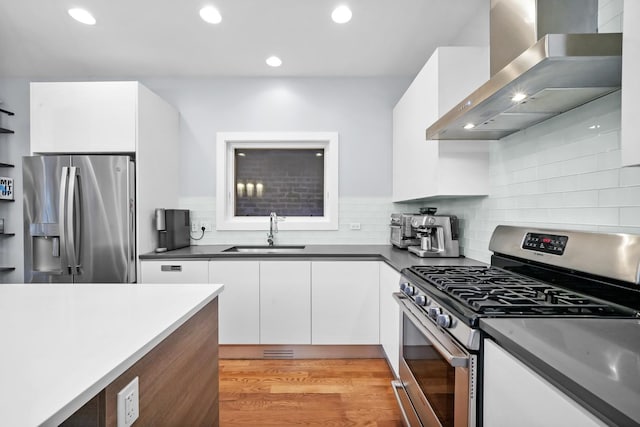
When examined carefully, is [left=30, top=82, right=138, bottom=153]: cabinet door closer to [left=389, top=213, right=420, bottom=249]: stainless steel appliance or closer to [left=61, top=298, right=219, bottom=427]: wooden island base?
[left=61, top=298, right=219, bottom=427]: wooden island base

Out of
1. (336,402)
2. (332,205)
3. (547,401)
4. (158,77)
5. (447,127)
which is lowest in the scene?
(336,402)

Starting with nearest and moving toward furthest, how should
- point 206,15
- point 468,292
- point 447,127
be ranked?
point 468,292, point 447,127, point 206,15

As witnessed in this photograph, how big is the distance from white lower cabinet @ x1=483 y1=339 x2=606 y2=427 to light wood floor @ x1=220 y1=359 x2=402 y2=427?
118 cm

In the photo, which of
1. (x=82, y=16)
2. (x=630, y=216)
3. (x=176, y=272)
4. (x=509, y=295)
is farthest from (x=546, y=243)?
(x=82, y=16)

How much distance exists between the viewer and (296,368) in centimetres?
248

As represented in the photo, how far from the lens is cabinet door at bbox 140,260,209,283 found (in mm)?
2574

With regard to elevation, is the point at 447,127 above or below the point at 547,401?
above

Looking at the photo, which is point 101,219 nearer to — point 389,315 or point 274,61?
point 274,61

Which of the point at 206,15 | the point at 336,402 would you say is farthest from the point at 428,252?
the point at 206,15

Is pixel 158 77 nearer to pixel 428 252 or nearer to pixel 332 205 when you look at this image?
pixel 332 205

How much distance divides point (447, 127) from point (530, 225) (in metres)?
0.69

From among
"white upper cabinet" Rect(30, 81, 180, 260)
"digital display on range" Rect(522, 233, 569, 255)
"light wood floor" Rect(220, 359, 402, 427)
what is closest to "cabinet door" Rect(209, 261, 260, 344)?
"light wood floor" Rect(220, 359, 402, 427)

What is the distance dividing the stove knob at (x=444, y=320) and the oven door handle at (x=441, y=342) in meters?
0.05

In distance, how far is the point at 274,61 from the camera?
2855 millimetres
